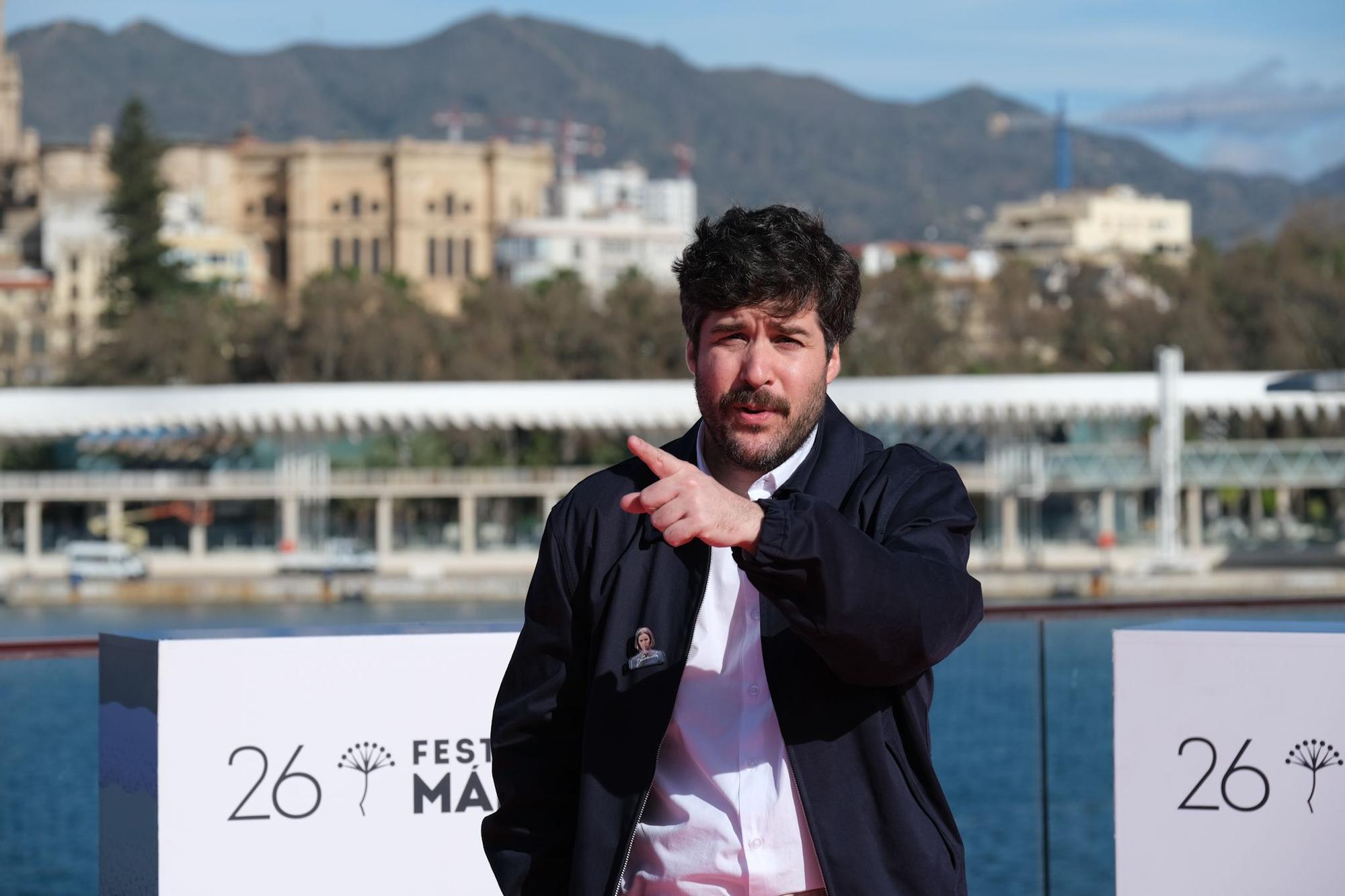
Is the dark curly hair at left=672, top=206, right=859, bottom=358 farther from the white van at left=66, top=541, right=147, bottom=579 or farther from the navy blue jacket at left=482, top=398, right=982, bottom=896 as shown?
the white van at left=66, top=541, right=147, bottom=579

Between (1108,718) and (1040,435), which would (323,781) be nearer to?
(1108,718)

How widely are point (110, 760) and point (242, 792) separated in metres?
0.32

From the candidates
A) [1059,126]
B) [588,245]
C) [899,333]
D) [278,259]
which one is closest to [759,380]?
[899,333]

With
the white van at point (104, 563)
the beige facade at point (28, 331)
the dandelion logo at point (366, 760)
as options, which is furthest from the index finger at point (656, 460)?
the beige facade at point (28, 331)

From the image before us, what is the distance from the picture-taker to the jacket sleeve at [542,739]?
9.07ft

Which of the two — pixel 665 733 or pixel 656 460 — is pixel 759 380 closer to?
pixel 656 460

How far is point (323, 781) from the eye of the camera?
411 cm

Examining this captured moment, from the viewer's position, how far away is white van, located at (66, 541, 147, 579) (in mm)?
42938

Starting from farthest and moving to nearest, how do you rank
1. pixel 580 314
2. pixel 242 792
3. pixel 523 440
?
pixel 580 314 < pixel 523 440 < pixel 242 792

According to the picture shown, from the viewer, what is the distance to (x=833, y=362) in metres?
2.81

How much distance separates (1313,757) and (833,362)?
1590mm

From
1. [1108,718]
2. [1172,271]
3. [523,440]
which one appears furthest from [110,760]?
[1172,271]

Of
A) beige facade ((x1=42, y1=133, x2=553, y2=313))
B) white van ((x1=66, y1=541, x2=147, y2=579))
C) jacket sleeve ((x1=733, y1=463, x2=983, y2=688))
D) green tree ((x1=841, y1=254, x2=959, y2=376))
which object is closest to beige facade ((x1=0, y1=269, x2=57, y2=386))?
beige facade ((x1=42, y1=133, x2=553, y2=313))

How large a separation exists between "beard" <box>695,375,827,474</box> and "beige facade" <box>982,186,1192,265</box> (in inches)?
5315
